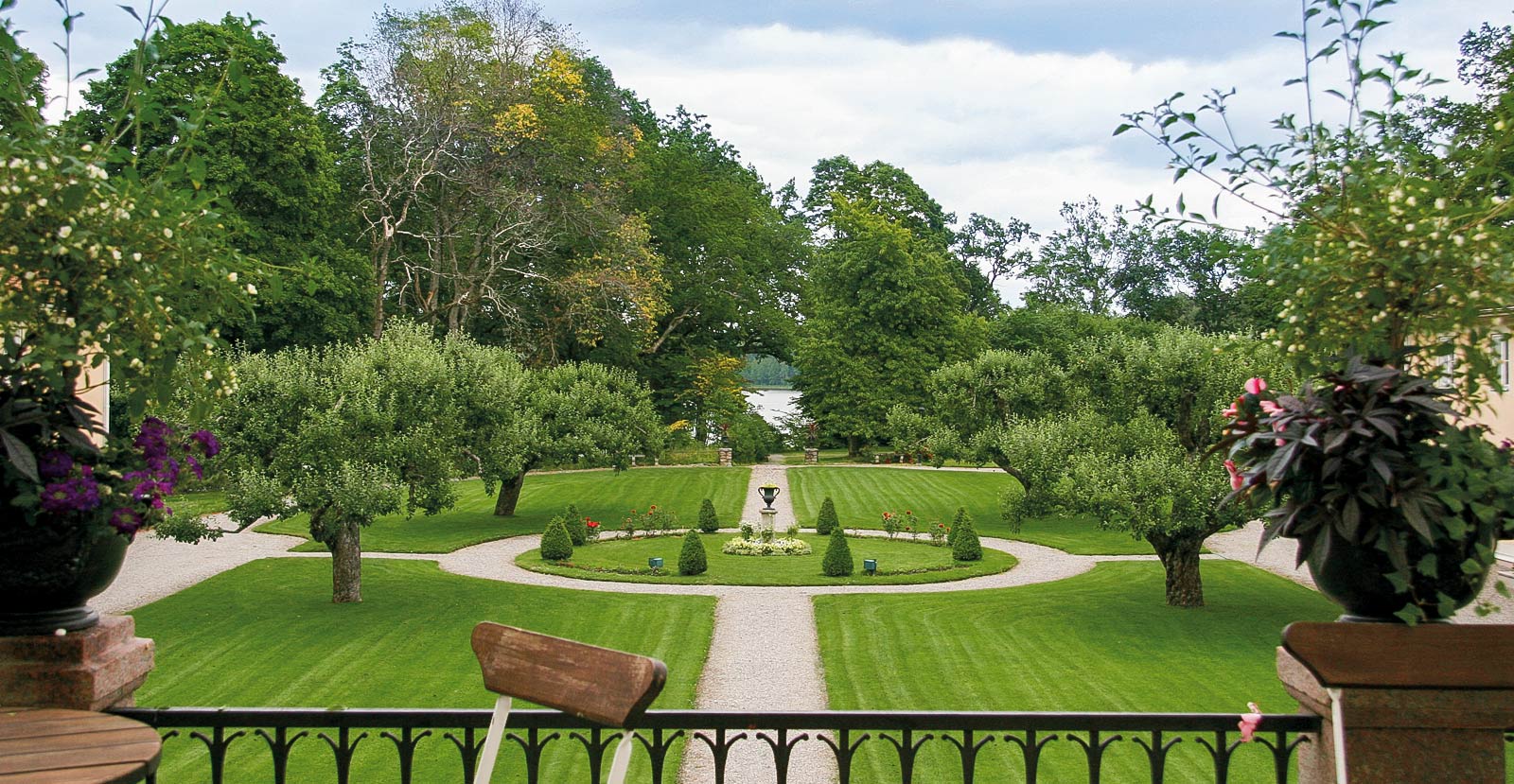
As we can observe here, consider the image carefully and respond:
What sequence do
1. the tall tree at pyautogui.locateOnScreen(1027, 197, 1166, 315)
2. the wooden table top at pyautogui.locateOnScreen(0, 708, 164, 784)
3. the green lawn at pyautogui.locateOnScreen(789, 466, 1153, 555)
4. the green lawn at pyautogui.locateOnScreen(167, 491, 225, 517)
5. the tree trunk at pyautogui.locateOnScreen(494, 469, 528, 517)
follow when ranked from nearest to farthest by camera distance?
the wooden table top at pyautogui.locateOnScreen(0, 708, 164, 784) → the green lawn at pyautogui.locateOnScreen(167, 491, 225, 517) → the green lawn at pyautogui.locateOnScreen(789, 466, 1153, 555) → the tree trunk at pyautogui.locateOnScreen(494, 469, 528, 517) → the tall tree at pyautogui.locateOnScreen(1027, 197, 1166, 315)

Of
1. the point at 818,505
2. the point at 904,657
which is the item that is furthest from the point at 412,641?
the point at 818,505

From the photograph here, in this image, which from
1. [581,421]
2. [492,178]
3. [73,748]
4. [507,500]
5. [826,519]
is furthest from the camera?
[492,178]

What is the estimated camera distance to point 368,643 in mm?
16359

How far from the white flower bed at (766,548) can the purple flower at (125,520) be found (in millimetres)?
21096

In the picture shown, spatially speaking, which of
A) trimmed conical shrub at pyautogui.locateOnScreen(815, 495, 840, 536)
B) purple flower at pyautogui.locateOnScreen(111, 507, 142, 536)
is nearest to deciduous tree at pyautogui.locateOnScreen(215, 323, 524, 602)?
trimmed conical shrub at pyautogui.locateOnScreen(815, 495, 840, 536)

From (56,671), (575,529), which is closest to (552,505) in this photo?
(575,529)

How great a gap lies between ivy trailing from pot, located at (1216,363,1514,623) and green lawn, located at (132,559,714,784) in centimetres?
836

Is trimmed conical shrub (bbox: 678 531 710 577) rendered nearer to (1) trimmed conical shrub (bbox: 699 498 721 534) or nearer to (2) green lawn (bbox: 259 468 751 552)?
(1) trimmed conical shrub (bbox: 699 498 721 534)

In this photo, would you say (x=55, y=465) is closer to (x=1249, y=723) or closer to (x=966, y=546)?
(x=1249, y=723)

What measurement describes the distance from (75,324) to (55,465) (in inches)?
21.1

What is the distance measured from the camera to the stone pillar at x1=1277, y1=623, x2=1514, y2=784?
151 inches

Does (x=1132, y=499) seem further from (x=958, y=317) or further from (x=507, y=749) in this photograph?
(x=958, y=317)

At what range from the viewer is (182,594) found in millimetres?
19719

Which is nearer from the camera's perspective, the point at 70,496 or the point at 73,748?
the point at 73,748
